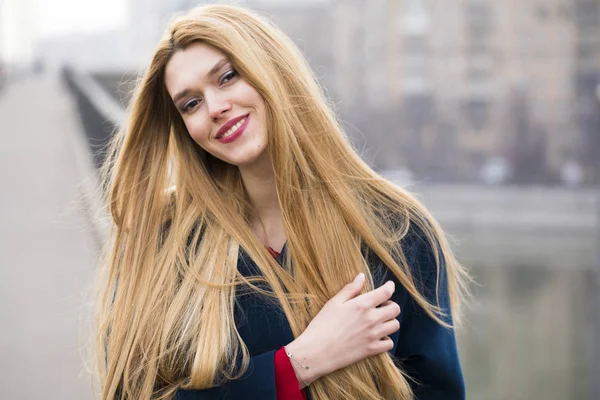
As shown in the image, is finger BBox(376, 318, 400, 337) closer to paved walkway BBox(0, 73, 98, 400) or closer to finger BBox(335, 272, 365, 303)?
finger BBox(335, 272, 365, 303)

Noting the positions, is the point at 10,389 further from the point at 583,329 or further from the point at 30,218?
the point at 583,329

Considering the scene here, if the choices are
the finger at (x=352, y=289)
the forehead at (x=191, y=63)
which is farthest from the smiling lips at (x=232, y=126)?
the finger at (x=352, y=289)

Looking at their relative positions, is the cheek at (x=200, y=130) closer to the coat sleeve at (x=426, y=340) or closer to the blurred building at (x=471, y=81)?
the coat sleeve at (x=426, y=340)

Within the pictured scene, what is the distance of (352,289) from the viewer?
163 cm

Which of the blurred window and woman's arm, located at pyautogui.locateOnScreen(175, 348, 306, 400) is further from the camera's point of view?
the blurred window

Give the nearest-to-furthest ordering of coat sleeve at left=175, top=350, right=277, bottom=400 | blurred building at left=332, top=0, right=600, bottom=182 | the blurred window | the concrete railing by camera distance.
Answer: coat sleeve at left=175, top=350, right=277, bottom=400 → the concrete railing → blurred building at left=332, top=0, right=600, bottom=182 → the blurred window

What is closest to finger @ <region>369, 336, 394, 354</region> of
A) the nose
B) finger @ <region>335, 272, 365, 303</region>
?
finger @ <region>335, 272, 365, 303</region>

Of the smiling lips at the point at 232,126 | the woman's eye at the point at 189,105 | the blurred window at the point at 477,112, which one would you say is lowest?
the smiling lips at the point at 232,126

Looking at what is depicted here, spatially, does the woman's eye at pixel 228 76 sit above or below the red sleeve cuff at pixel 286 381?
above

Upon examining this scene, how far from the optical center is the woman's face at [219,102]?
164 cm

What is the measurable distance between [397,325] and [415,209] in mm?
281

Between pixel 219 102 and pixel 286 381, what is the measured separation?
0.60 m

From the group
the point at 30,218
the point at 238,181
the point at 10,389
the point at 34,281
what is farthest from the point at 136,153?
the point at 30,218

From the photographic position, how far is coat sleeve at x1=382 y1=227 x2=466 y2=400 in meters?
1.68
